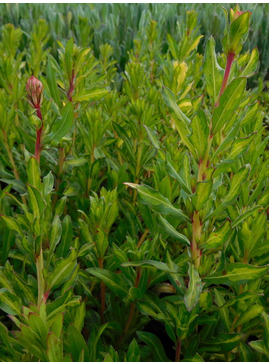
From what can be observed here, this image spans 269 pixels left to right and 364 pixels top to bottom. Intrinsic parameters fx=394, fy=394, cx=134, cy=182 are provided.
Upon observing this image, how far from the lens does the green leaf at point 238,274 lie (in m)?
1.06

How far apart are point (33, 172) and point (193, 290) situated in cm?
51

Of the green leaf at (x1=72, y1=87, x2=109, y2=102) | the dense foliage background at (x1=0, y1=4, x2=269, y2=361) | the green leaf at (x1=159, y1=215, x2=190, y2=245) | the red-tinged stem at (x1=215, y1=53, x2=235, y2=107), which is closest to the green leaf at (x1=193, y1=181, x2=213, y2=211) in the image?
the dense foliage background at (x1=0, y1=4, x2=269, y2=361)

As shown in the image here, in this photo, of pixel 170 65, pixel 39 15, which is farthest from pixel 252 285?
pixel 39 15

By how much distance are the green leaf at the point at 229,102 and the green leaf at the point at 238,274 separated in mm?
385

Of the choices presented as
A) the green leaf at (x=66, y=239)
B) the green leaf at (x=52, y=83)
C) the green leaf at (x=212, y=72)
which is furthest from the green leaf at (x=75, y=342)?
the green leaf at (x=52, y=83)

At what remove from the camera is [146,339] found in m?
1.22

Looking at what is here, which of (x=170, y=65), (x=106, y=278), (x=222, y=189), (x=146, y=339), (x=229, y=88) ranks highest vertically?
(x=229, y=88)

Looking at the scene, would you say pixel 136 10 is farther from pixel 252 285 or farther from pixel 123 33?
pixel 252 285

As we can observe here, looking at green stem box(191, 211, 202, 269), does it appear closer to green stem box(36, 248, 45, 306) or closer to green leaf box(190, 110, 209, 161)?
green leaf box(190, 110, 209, 161)

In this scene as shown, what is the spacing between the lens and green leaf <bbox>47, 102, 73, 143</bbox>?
120 cm

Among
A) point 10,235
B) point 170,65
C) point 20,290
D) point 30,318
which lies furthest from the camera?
point 170,65

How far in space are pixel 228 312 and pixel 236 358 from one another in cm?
23

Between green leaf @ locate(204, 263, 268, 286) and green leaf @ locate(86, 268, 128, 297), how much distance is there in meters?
0.29

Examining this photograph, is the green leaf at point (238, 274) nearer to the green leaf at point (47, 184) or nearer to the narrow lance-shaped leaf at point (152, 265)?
the narrow lance-shaped leaf at point (152, 265)
